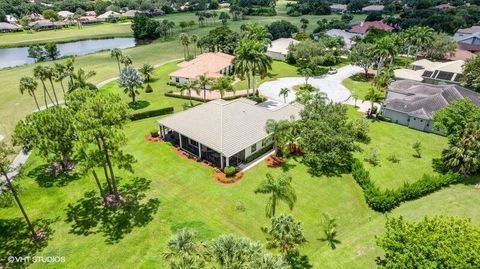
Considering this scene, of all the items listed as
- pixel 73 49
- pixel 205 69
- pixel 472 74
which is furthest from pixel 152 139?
pixel 73 49

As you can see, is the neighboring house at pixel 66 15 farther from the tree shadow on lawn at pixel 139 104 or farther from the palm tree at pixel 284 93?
the palm tree at pixel 284 93

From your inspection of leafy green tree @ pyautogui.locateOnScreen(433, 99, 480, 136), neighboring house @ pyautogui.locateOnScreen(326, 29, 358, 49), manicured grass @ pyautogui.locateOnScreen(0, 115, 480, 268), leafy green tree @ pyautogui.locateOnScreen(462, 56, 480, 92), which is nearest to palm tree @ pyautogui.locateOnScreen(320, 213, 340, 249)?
manicured grass @ pyautogui.locateOnScreen(0, 115, 480, 268)

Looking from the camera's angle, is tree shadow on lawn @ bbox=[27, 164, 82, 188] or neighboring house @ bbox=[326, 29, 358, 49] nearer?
tree shadow on lawn @ bbox=[27, 164, 82, 188]

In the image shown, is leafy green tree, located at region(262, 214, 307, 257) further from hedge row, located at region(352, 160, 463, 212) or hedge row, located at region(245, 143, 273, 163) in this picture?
hedge row, located at region(245, 143, 273, 163)

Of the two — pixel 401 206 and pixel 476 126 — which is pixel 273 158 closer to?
pixel 401 206

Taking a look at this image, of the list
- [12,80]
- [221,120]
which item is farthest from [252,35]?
[12,80]
